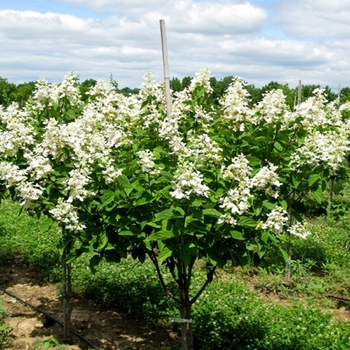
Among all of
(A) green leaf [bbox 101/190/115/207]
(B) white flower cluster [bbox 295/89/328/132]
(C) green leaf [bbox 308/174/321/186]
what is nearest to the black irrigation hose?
(A) green leaf [bbox 101/190/115/207]

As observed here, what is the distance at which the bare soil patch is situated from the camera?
13.2 feet

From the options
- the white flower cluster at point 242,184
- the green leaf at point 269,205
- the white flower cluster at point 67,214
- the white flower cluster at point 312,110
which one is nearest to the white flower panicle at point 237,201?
the white flower cluster at point 242,184

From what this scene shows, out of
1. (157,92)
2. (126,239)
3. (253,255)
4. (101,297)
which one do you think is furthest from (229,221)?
(101,297)

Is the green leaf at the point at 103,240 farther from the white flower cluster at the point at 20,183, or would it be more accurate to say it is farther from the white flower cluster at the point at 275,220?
the white flower cluster at the point at 275,220

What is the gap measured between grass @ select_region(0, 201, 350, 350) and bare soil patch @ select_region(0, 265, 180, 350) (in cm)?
14

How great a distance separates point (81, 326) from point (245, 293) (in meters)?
1.72

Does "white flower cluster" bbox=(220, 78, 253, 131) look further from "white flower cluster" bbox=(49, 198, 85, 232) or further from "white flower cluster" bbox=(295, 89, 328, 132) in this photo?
"white flower cluster" bbox=(49, 198, 85, 232)

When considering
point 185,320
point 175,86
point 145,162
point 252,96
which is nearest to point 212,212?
point 145,162

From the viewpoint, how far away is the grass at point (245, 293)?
3.89 metres

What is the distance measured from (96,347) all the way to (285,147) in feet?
7.44

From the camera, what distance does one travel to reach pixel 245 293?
4969 mm

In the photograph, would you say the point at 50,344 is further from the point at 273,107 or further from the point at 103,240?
the point at 273,107

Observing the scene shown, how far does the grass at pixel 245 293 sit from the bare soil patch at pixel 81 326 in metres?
0.14

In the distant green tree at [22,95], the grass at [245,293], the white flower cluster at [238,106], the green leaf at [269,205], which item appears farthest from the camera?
the distant green tree at [22,95]
